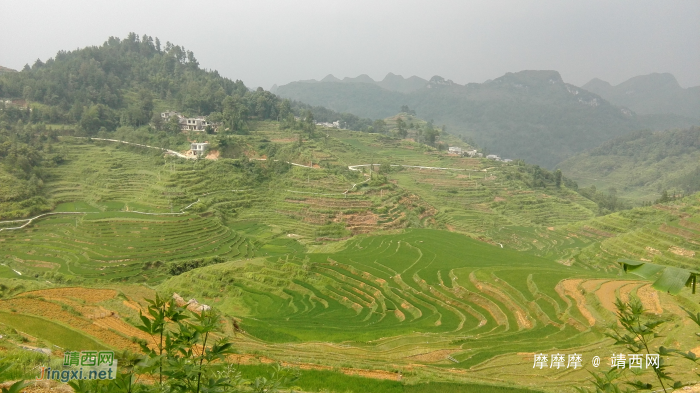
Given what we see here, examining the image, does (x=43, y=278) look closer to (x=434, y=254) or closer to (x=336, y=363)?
(x=336, y=363)

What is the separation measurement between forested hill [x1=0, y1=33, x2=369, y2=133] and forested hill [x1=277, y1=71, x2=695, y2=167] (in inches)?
3806

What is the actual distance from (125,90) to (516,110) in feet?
469

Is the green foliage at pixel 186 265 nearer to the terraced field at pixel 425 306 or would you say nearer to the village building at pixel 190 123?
the terraced field at pixel 425 306

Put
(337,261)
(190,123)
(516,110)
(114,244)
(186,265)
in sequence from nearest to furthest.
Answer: (337,261) → (186,265) → (114,244) → (190,123) → (516,110)

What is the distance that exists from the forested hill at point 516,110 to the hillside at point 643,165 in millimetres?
23591

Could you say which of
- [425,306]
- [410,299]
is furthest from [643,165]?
[425,306]

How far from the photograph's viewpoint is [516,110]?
158 meters

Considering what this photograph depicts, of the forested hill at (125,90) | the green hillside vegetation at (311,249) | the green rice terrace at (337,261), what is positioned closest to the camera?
the green hillside vegetation at (311,249)

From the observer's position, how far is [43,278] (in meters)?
19.0

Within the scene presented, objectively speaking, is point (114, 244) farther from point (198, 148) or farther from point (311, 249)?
point (198, 148)

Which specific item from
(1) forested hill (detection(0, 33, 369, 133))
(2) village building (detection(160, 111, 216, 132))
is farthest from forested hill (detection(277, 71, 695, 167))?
(2) village building (detection(160, 111, 216, 132))

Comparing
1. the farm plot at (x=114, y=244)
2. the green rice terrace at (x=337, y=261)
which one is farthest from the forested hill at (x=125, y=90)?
the farm plot at (x=114, y=244)

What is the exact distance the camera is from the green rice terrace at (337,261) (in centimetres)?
980

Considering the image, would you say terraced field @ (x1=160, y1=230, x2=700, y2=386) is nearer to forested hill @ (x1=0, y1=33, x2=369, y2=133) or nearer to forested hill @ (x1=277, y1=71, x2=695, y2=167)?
forested hill @ (x1=0, y1=33, x2=369, y2=133)
